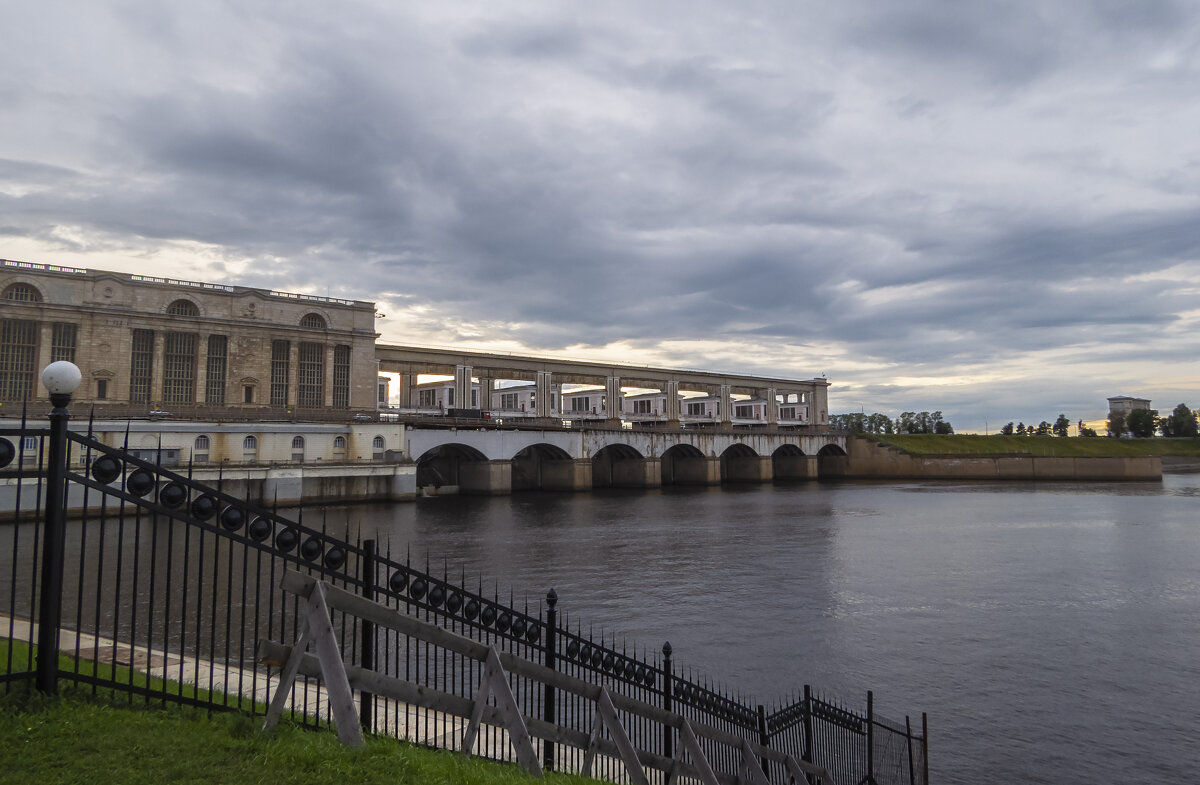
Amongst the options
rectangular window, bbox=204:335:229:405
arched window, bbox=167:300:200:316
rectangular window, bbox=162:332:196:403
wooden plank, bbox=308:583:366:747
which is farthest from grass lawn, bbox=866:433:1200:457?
wooden plank, bbox=308:583:366:747

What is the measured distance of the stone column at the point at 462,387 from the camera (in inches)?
3947

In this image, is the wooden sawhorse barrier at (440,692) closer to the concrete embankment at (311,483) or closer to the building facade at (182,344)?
the concrete embankment at (311,483)

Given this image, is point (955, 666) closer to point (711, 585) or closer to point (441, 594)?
point (711, 585)

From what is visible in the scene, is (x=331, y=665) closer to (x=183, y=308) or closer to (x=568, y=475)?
(x=183, y=308)

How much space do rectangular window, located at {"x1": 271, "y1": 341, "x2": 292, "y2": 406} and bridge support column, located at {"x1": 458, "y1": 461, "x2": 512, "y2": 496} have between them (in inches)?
924

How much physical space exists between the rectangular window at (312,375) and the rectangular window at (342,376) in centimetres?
180

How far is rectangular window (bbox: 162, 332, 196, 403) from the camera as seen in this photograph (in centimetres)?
7706

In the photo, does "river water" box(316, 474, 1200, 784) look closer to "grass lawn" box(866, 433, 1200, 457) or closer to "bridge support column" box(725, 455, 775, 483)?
"bridge support column" box(725, 455, 775, 483)

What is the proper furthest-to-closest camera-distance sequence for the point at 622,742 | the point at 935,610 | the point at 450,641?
the point at 935,610
the point at 622,742
the point at 450,641

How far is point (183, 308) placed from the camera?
78.6 meters

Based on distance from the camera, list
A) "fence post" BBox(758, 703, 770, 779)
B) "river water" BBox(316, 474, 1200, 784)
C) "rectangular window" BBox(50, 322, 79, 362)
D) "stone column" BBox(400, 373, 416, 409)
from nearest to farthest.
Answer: "fence post" BBox(758, 703, 770, 779) < "river water" BBox(316, 474, 1200, 784) < "rectangular window" BBox(50, 322, 79, 362) < "stone column" BBox(400, 373, 416, 409)

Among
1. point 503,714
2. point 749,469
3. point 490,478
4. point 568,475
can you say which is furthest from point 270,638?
point 749,469

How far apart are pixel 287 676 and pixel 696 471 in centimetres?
10975

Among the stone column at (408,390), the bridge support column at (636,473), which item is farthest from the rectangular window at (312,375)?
the bridge support column at (636,473)
